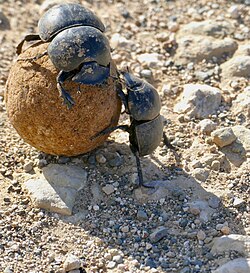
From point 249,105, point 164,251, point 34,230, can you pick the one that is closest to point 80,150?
point 34,230

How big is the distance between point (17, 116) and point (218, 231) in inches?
74.5

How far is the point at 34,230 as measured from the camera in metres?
4.70

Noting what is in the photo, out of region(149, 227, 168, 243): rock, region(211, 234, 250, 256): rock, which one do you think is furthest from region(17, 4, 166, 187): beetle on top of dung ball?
region(211, 234, 250, 256): rock

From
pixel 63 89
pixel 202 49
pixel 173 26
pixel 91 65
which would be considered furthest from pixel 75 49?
pixel 173 26

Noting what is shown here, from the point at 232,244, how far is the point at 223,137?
1297mm

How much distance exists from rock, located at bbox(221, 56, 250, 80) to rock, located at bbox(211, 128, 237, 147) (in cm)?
109

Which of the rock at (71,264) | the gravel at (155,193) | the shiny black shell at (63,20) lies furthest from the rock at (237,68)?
the rock at (71,264)

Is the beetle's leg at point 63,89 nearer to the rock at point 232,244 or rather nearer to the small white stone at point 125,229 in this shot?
the small white stone at point 125,229

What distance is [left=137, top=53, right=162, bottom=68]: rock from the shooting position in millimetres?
6673

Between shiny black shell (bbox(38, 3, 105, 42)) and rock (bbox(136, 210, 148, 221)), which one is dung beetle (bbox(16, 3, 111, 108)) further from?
rock (bbox(136, 210, 148, 221))

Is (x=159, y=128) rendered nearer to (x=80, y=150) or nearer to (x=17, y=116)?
(x=80, y=150)

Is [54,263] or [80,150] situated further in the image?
[80,150]

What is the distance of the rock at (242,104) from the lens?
19.6ft

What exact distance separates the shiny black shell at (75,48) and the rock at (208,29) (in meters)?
2.69
